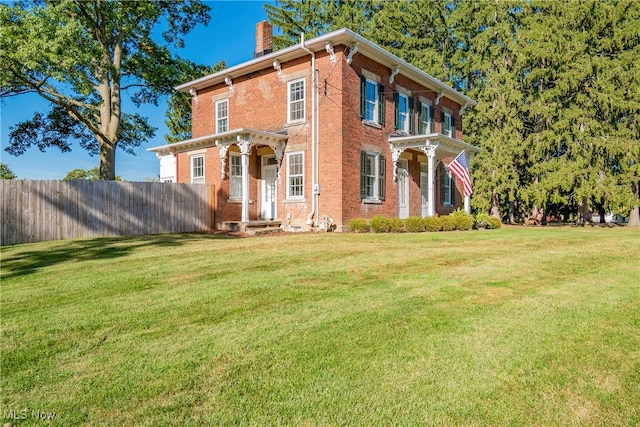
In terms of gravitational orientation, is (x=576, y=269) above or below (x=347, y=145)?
below

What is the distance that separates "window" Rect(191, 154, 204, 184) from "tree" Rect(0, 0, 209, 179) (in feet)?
15.0

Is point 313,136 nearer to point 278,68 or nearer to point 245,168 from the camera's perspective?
point 245,168

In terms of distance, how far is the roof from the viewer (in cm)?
1369

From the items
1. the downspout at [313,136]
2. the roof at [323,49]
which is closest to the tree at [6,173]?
the roof at [323,49]

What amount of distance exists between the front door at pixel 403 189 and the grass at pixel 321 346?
1066 cm

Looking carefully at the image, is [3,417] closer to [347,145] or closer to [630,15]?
[347,145]

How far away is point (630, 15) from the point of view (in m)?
21.4

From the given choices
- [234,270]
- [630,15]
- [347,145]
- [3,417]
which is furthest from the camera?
[630,15]

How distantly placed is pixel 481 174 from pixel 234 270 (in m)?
20.9

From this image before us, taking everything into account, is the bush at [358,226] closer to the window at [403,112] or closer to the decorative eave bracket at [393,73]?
the window at [403,112]

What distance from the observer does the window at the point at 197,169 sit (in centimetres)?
1761

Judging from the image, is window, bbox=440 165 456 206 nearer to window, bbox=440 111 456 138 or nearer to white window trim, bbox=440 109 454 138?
window, bbox=440 111 456 138

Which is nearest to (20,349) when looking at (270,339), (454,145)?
(270,339)

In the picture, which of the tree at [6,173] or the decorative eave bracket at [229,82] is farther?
the tree at [6,173]
